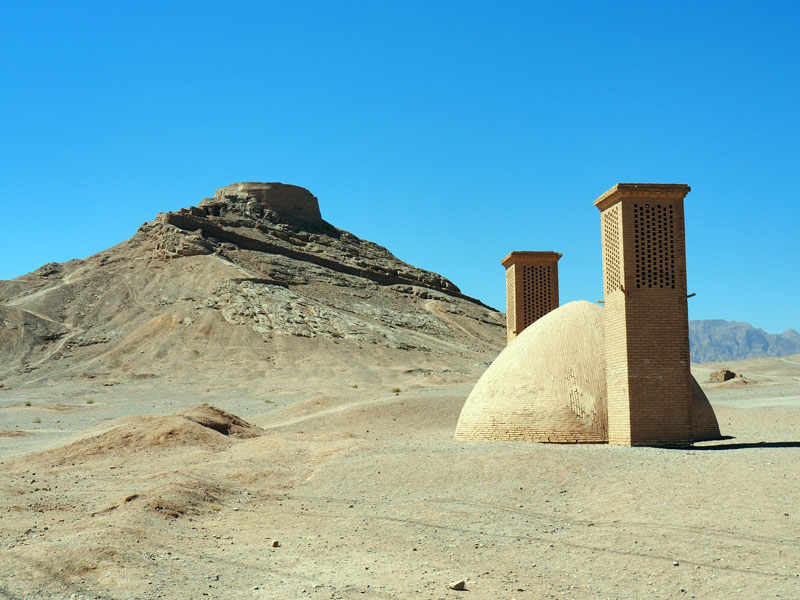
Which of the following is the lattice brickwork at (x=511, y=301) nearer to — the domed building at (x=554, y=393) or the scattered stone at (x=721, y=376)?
the domed building at (x=554, y=393)

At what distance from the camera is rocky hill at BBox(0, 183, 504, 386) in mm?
42375

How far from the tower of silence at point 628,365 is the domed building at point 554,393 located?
17 millimetres

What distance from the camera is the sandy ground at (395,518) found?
6375 mm

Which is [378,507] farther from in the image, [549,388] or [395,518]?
[549,388]

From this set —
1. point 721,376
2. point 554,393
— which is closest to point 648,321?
point 554,393

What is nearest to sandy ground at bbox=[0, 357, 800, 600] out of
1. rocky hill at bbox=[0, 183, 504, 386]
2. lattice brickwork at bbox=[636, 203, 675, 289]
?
lattice brickwork at bbox=[636, 203, 675, 289]

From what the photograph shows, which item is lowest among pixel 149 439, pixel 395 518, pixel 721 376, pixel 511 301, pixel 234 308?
pixel 395 518

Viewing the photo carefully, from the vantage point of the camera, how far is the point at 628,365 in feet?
40.9

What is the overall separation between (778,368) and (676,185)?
4049 cm

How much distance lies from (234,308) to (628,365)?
1499 inches

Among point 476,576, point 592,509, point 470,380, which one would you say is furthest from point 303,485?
point 470,380

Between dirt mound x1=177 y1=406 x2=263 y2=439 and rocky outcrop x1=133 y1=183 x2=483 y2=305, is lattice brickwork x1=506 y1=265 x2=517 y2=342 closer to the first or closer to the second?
dirt mound x1=177 y1=406 x2=263 y2=439

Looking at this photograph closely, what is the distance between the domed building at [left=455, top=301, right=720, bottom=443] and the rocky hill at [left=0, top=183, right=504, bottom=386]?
24549 millimetres

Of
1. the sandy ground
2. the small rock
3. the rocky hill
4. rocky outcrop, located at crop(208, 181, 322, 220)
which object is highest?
rocky outcrop, located at crop(208, 181, 322, 220)
